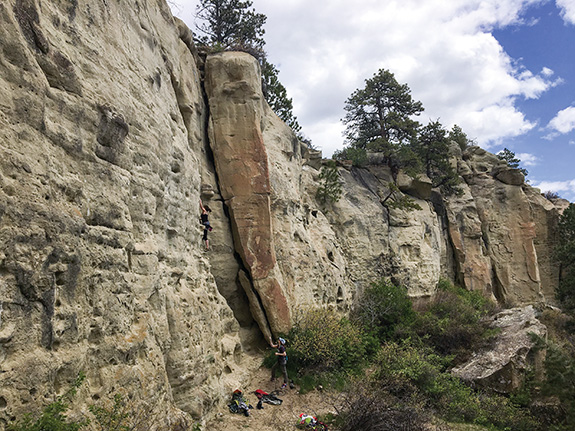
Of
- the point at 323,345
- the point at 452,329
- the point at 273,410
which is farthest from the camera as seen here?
the point at 452,329

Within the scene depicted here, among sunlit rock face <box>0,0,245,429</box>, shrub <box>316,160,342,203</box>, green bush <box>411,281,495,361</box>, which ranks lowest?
green bush <box>411,281,495,361</box>

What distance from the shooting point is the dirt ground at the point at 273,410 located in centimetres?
912

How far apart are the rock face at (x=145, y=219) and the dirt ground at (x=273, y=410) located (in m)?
0.54

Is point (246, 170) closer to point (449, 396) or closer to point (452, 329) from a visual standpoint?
point (449, 396)

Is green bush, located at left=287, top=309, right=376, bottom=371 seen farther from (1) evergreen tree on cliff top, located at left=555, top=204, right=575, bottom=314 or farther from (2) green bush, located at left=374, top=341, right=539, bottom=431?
(1) evergreen tree on cliff top, located at left=555, top=204, right=575, bottom=314

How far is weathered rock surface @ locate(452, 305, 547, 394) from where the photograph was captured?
12914 millimetres

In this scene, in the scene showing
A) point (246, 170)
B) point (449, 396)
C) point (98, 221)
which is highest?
point (246, 170)

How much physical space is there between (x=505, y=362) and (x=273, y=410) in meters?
8.22

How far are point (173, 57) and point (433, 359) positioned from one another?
13308 millimetres

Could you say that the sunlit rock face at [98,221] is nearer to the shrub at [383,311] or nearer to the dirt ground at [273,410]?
the dirt ground at [273,410]

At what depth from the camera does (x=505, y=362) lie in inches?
523

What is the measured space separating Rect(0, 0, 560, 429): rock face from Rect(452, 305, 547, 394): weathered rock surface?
5532 mm

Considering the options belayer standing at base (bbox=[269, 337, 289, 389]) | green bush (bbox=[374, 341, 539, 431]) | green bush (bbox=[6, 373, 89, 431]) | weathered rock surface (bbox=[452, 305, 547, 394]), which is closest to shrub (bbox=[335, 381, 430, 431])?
green bush (bbox=[374, 341, 539, 431])

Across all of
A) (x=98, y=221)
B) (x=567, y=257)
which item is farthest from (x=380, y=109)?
(x=98, y=221)
